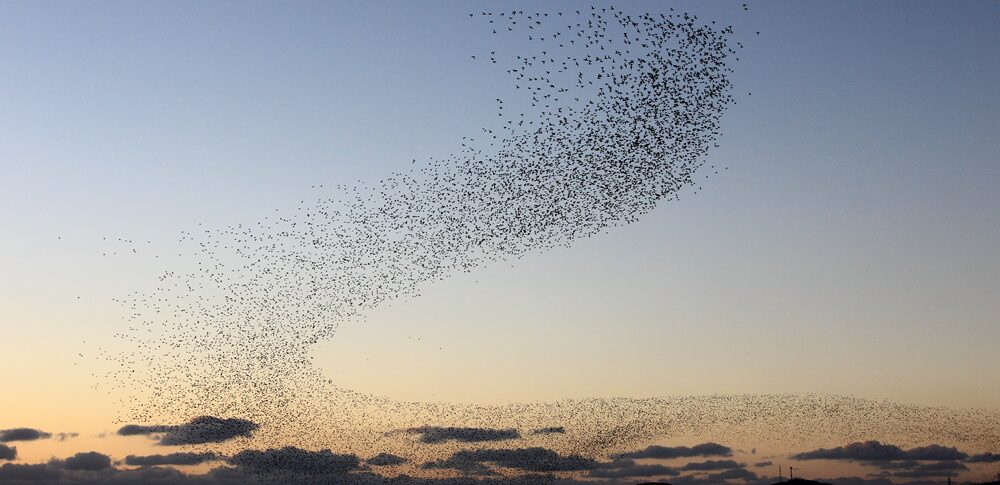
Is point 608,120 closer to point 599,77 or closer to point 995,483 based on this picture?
point 599,77

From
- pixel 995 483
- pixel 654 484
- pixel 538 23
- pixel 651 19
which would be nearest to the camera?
pixel 538 23

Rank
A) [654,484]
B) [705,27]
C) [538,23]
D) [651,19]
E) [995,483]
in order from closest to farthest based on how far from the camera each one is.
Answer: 1. [538,23]
2. [651,19]
3. [705,27]
4. [995,483]
5. [654,484]

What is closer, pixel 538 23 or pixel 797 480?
pixel 538 23

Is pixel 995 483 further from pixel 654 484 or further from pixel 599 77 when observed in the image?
pixel 599 77

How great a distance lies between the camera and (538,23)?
40.0 m

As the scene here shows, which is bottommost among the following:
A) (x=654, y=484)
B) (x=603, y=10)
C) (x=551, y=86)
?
(x=654, y=484)

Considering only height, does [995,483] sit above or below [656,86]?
below

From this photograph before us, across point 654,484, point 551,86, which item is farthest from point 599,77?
point 654,484

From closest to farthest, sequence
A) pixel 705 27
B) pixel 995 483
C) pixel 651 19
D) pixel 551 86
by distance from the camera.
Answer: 1. pixel 551 86
2. pixel 651 19
3. pixel 705 27
4. pixel 995 483

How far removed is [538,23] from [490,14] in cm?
216

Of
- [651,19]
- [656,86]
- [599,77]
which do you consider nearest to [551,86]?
[599,77]

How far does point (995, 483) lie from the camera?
168 metres

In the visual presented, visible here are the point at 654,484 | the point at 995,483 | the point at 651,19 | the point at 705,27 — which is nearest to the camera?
the point at 651,19

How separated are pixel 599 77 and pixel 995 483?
15627 centimetres
